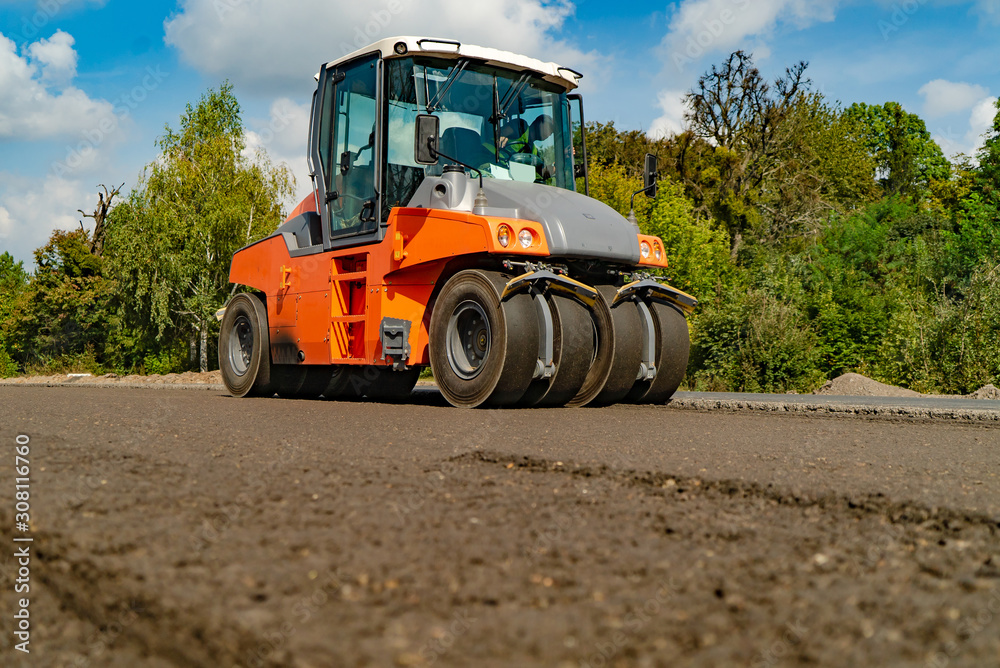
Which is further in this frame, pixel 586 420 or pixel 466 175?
pixel 466 175

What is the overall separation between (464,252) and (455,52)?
2.16 m

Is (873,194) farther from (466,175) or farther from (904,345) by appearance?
(466,175)

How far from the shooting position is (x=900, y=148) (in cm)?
4372

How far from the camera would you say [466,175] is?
748 centimetres

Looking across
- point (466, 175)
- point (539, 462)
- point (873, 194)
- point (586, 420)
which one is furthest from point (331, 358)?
point (873, 194)

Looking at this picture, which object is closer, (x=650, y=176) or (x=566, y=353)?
(x=566, y=353)

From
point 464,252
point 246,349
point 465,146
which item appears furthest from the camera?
point 246,349

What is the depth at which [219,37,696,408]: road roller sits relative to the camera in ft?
22.3

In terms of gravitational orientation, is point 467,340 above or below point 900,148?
below

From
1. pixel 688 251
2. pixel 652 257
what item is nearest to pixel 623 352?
pixel 652 257

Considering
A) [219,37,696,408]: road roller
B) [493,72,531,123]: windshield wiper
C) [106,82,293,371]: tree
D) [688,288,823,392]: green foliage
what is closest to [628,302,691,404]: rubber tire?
[219,37,696,408]: road roller

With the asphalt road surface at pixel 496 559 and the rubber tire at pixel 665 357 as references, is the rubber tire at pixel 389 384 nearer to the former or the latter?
the rubber tire at pixel 665 357

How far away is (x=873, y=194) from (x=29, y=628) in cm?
4190

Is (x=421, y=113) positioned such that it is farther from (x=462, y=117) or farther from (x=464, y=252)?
(x=464, y=252)
